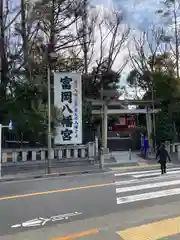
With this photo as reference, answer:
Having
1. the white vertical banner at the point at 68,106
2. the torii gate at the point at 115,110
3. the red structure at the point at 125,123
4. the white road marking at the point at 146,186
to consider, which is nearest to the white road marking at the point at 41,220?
the white road marking at the point at 146,186

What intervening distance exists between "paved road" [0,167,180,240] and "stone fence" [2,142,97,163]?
5064 millimetres

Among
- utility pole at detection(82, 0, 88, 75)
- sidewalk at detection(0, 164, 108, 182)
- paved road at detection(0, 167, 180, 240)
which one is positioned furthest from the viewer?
utility pole at detection(82, 0, 88, 75)

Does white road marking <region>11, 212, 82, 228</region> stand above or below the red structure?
below

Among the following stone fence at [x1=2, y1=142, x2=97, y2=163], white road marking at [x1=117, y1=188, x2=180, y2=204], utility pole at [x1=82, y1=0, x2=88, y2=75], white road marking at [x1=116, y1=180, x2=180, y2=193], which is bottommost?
white road marking at [x1=117, y1=188, x2=180, y2=204]

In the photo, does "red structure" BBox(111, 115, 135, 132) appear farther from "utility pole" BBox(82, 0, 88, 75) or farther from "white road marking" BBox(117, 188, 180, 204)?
"white road marking" BBox(117, 188, 180, 204)

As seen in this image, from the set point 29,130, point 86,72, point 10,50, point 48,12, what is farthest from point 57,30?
point 29,130

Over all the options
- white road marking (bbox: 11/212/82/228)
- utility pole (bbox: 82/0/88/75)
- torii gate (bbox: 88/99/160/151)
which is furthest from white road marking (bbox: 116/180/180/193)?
utility pole (bbox: 82/0/88/75)

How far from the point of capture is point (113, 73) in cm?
3747

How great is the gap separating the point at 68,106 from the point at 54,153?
3026 mm

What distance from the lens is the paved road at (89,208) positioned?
6.78m

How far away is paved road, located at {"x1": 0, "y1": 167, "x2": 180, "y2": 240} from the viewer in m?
6.78

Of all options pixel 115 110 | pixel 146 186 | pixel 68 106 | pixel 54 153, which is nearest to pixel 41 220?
pixel 146 186

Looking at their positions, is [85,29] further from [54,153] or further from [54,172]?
[54,172]

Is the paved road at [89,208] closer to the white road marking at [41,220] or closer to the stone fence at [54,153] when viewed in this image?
the white road marking at [41,220]
